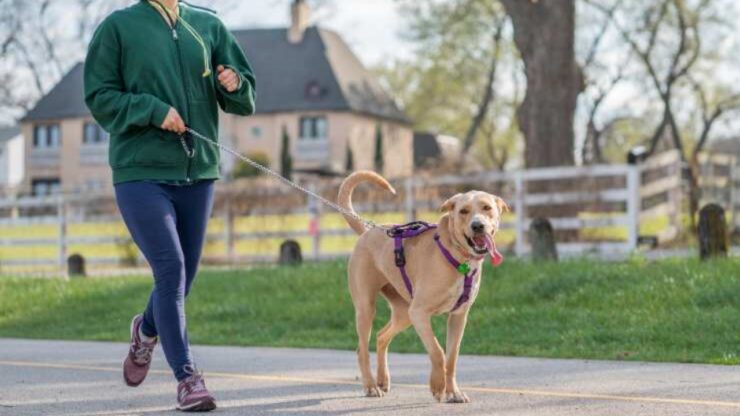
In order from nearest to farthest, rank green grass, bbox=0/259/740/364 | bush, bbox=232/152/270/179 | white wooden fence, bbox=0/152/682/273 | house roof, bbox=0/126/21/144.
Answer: green grass, bbox=0/259/740/364 < white wooden fence, bbox=0/152/682/273 < bush, bbox=232/152/270/179 < house roof, bbox=0/126/21/144

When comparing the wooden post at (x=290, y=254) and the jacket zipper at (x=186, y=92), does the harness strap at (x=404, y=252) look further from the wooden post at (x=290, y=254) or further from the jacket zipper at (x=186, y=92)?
the wooden post at (x=290, y=254)

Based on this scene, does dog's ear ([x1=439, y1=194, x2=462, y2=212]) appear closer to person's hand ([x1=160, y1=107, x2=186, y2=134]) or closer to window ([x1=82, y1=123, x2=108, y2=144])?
person's hand ([x1=160, y1=107, x2=186, y2=134])

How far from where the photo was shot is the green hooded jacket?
6859mm

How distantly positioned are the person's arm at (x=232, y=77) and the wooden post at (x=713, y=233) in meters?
8.06

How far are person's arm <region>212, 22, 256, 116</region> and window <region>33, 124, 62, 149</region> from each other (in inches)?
2829

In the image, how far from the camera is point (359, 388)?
7957 mm

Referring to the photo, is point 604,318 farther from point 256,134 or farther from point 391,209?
point 256,134

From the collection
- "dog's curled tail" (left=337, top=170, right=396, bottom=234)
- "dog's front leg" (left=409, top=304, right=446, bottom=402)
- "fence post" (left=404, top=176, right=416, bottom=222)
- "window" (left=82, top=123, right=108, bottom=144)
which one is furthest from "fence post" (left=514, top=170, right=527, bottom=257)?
"window" (left=82, top=123, right=108, bottom=144)

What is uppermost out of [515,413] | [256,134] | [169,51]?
[256,134]

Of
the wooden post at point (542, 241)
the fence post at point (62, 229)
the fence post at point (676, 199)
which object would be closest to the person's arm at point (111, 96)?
the wooden post at point (542, 241)

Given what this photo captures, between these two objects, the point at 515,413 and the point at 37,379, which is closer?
the point at 515,413

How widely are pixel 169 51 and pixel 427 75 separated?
180ft

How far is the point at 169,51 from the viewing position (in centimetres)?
697

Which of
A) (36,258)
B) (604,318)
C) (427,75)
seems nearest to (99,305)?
(604,318)
